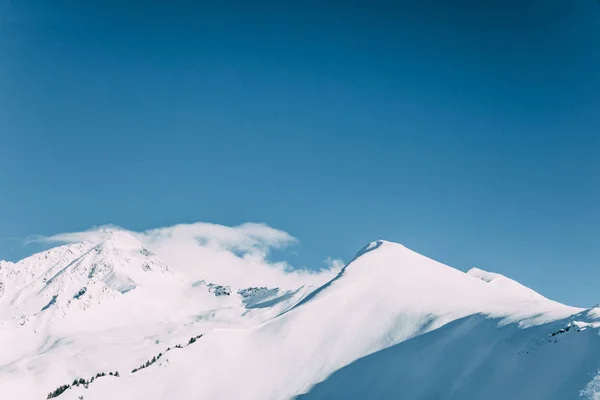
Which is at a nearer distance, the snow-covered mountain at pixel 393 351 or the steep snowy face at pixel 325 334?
the snow-covered mountain at pixel 393 351

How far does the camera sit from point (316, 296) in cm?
14150

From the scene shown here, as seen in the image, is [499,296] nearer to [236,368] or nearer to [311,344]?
[311,344]

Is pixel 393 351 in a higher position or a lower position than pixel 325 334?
lower

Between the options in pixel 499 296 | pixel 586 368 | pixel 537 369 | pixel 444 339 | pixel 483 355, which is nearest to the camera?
pixel 586 368

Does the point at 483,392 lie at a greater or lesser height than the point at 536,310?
lesser

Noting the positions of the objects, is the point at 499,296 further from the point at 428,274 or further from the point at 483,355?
the point at 483,355

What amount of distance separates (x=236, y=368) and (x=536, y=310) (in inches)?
2366

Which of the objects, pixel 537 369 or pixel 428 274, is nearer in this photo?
pixel 537 369

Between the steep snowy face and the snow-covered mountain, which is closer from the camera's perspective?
the snow-covered mountain

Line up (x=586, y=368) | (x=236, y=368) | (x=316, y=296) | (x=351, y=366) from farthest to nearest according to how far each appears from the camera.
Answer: (x=316, y=296) < (x=236, y=368) < (x=351, y=366) < (x=586, y=368)

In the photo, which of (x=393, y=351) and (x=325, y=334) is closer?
(x=393, y=351)

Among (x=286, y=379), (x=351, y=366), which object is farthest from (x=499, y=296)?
(x=286, y=379)

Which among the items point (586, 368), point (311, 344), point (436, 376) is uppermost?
point (311, 344)

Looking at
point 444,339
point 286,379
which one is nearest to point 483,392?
point 444,339
